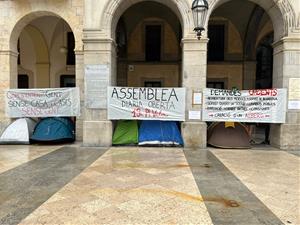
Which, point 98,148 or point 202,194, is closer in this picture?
point 202,194

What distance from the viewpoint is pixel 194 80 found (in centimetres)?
869

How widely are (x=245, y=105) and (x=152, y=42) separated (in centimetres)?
809

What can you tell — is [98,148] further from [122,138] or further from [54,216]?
[54,216]

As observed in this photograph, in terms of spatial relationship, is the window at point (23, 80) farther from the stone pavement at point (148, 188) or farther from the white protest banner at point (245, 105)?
the white protest banner at point (245, 105)

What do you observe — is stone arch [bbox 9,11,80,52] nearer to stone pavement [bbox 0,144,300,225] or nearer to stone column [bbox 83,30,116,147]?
stone column [bbox 83,30,116,147]

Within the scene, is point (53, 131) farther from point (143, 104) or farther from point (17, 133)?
point (143, 104)

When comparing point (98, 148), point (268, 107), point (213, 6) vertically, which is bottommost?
point (98, 148)

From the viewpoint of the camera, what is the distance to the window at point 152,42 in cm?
1511

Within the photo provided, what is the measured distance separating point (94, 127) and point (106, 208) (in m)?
5.34

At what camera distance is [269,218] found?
137 inches

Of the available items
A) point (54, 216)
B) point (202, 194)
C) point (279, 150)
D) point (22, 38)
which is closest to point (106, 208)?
point (54, 216)

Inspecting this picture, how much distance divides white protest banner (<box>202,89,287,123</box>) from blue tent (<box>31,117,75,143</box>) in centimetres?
488

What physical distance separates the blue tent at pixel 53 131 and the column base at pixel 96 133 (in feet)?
3.21

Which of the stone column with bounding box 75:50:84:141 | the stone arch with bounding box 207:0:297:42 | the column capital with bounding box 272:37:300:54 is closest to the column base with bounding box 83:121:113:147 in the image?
the stone column with bounding box 75:50:84:141
